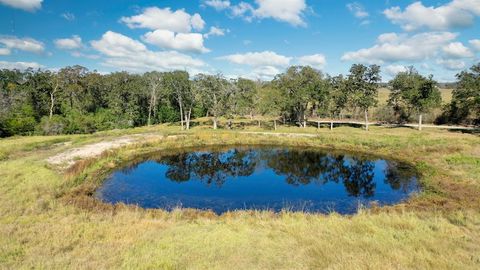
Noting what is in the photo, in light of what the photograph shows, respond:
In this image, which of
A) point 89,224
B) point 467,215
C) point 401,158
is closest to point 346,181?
point 401,158

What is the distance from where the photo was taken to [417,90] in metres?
55.2

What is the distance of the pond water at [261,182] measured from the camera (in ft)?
74.3

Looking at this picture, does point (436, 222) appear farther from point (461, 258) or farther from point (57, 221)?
point (57, 221)

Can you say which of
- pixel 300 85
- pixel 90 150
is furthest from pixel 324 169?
pixel 300 85

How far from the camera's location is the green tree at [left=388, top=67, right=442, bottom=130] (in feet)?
177

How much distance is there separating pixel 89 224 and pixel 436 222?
16208 mm

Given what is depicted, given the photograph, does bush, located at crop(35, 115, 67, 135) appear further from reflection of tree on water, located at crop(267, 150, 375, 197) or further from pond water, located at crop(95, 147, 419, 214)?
reflection of tree on water, located at crop(267, 150, 375, 197)

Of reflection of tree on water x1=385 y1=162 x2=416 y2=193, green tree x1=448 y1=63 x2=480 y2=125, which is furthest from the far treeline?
reflection of tree on water x1=385 y1=162 x2=416 y2=193

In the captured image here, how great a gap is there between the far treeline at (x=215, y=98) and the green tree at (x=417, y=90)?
6.1 inches

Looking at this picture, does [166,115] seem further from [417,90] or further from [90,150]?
[417,90]

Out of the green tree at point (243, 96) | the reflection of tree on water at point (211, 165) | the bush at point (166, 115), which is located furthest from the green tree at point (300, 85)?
the bush at point (166, 115)

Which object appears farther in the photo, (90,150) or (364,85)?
(364,85)

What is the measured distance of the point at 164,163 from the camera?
36.3 meters

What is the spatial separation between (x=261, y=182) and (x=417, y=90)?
4226 cm
